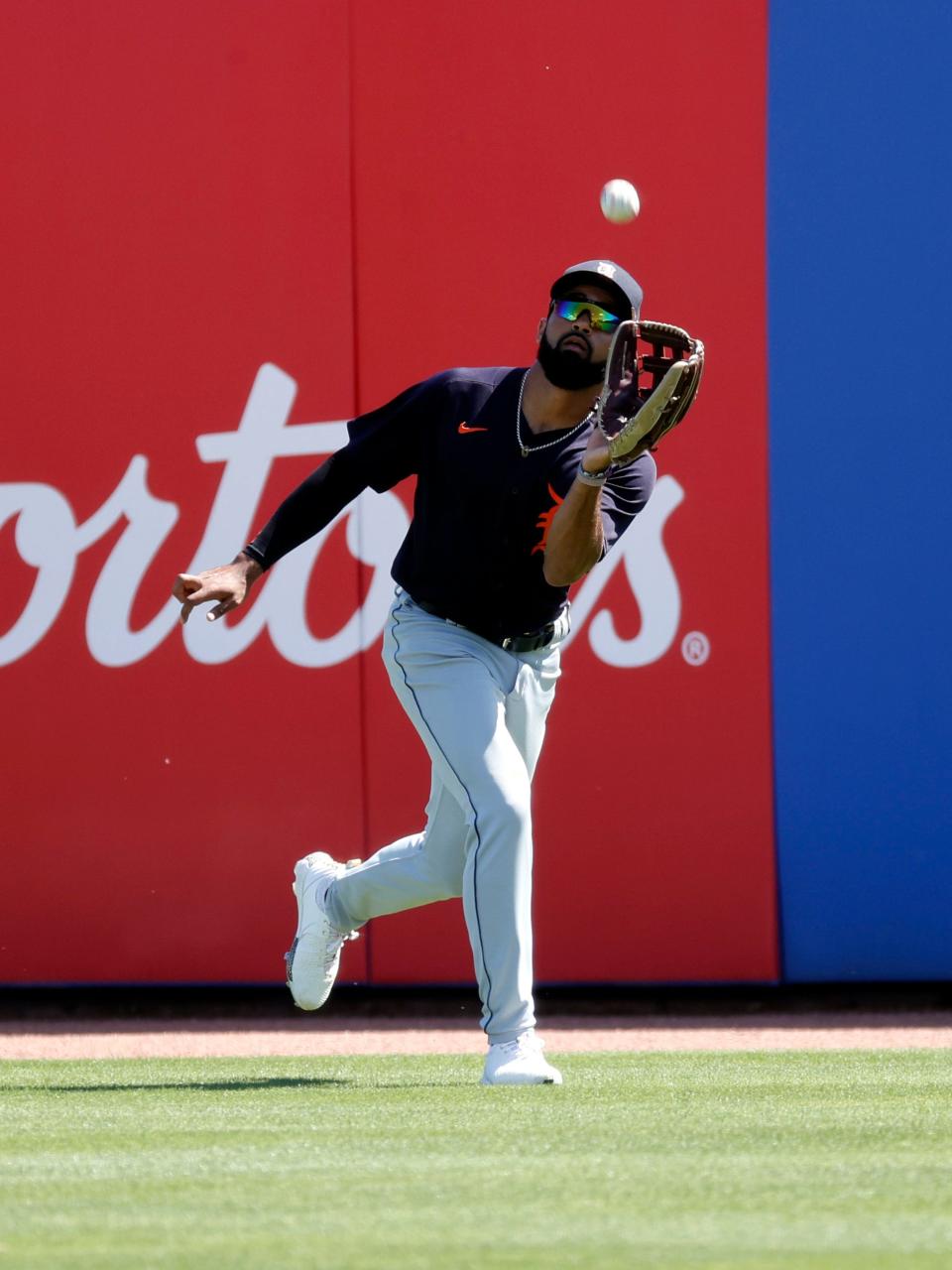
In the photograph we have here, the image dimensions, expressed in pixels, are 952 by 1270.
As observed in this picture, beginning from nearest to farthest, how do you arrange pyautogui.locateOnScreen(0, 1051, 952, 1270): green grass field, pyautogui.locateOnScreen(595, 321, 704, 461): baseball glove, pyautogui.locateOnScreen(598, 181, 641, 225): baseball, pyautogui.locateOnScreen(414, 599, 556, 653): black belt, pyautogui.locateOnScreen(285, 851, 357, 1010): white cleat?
1. pyautogui.locateOnScreen(0, 1051, 952, 1270): green grass field
2. pyautogui.locateOnScreen(595, 321, 704, 461): baseball glove
3. pyautogui.locateOnScreen(414, 599, 556, 653): black belt
4. pyautogui.locateOnScreen(285, 851, 357, 1010): white cleat
5. pyautogui.locateOnScreen(598, 181, 641, 225): baseball

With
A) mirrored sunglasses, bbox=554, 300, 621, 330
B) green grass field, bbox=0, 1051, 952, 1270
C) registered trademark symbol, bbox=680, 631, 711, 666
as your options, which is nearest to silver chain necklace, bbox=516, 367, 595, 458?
mirrored sunglasses, bbox=554, 300, 621, 330

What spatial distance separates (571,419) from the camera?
4.25 meters

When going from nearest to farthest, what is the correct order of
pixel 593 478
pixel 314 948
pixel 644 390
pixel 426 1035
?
1. pixel 593 478
2. pixel 644 390
3. pixel 314 948
4. pixel 426 1035

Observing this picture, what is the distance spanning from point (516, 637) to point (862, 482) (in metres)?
2.37

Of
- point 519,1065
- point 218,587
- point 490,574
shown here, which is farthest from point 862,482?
point 519,1065

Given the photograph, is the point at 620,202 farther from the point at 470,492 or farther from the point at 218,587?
the point at 218,587

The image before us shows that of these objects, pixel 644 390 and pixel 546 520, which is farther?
pixel 546 520

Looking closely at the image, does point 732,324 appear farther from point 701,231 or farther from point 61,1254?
point 61,1254

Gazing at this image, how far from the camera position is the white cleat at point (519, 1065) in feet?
13.1

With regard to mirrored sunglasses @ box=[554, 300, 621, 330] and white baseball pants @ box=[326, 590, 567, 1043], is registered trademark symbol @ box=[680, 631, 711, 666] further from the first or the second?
mirrored sunglasses @ box=[554, 300, 621, 330]

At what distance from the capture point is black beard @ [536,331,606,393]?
4.20 metres

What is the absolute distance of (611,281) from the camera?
4.18 m

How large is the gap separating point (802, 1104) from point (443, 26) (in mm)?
3854

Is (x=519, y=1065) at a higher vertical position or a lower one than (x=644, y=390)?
lower
